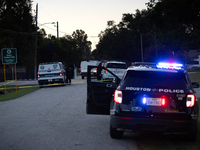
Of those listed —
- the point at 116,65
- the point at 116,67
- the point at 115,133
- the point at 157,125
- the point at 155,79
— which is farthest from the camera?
the point at 116,65

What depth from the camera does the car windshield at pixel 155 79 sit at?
21.6ft

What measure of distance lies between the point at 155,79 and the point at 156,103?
0.52 m

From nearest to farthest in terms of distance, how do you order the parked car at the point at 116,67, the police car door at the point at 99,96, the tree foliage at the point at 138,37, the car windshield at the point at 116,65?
the police car door at the point at 99,96
the parked car at the point at 116,67
the car windshield at the point at 116,65
the tree foliage at the point at 138,37

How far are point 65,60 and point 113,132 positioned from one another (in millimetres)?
74327

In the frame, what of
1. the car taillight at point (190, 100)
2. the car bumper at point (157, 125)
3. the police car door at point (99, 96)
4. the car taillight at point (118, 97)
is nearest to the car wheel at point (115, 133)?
the car bumper at point (157, 125)

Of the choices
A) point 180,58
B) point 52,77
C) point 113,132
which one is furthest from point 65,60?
point 113,132

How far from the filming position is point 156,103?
6516 millimetres

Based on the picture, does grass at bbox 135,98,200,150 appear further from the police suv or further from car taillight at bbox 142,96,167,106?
car taillight at bbox 142,96,167,106

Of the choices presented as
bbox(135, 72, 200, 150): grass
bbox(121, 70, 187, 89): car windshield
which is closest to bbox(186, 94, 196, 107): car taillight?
bbox(121, 70, 187, 89): car windshield

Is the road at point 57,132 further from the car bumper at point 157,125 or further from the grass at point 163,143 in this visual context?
the car bumper at point 157,125

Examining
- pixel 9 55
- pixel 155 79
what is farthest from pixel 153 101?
pixel 9 55

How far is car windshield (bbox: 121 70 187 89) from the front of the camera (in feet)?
21.6

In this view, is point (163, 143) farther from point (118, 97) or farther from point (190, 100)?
point (118, 97)

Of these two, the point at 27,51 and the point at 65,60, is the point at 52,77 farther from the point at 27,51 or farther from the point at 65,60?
the point at 65,60
